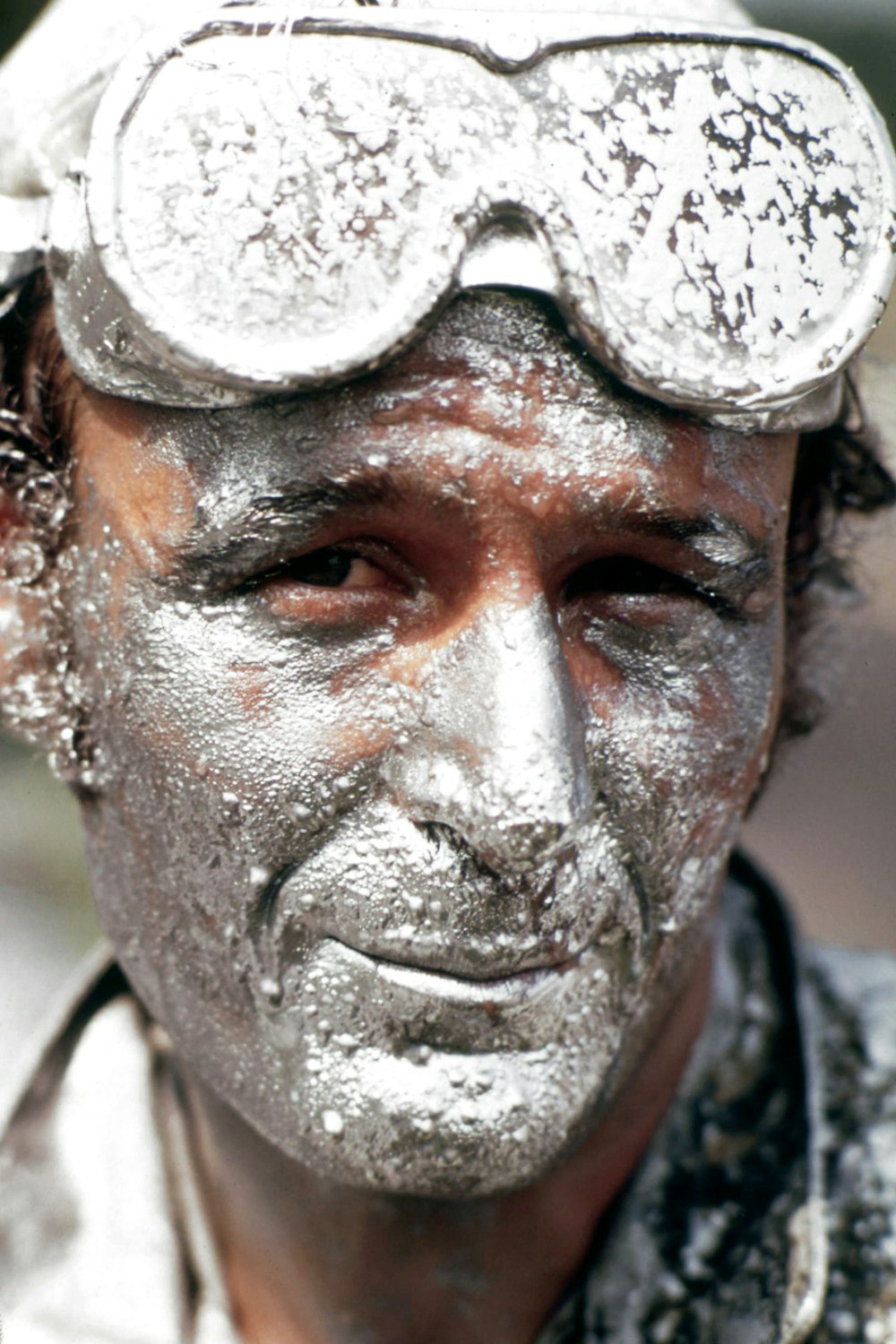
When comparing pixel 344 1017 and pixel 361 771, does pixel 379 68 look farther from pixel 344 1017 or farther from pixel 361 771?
pixel 344 1017

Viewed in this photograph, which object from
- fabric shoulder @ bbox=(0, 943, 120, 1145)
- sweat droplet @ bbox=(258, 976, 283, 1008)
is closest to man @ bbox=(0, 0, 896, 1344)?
sweat droplet @ bbox=(258, 976, 283, 1008)

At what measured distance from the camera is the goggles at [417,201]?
1.27 meters

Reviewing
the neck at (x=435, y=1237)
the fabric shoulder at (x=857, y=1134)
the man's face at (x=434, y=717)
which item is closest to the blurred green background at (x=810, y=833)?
the fabric shoulder at (x=857, y=1134)

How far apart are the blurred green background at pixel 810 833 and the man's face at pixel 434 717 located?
1.44m

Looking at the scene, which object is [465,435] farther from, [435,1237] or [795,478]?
[435,1237]

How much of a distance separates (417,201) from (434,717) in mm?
436

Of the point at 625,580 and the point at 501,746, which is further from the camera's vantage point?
the point at 625,580

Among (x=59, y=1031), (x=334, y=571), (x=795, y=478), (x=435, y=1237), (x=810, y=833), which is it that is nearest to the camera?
(x=334, y=571)

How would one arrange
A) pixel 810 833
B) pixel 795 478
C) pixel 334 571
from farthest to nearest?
1. pixel 810 833
2. pixel 795 478
3. pixel 334 571

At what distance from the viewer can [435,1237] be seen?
167 centimetres

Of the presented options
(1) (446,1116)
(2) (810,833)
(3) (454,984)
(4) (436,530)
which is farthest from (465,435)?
(2) (810,833)

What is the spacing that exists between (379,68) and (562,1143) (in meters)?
0.97

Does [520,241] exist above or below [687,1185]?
above

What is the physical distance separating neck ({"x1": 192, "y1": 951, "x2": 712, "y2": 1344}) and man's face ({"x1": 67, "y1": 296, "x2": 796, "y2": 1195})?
0.23 m
